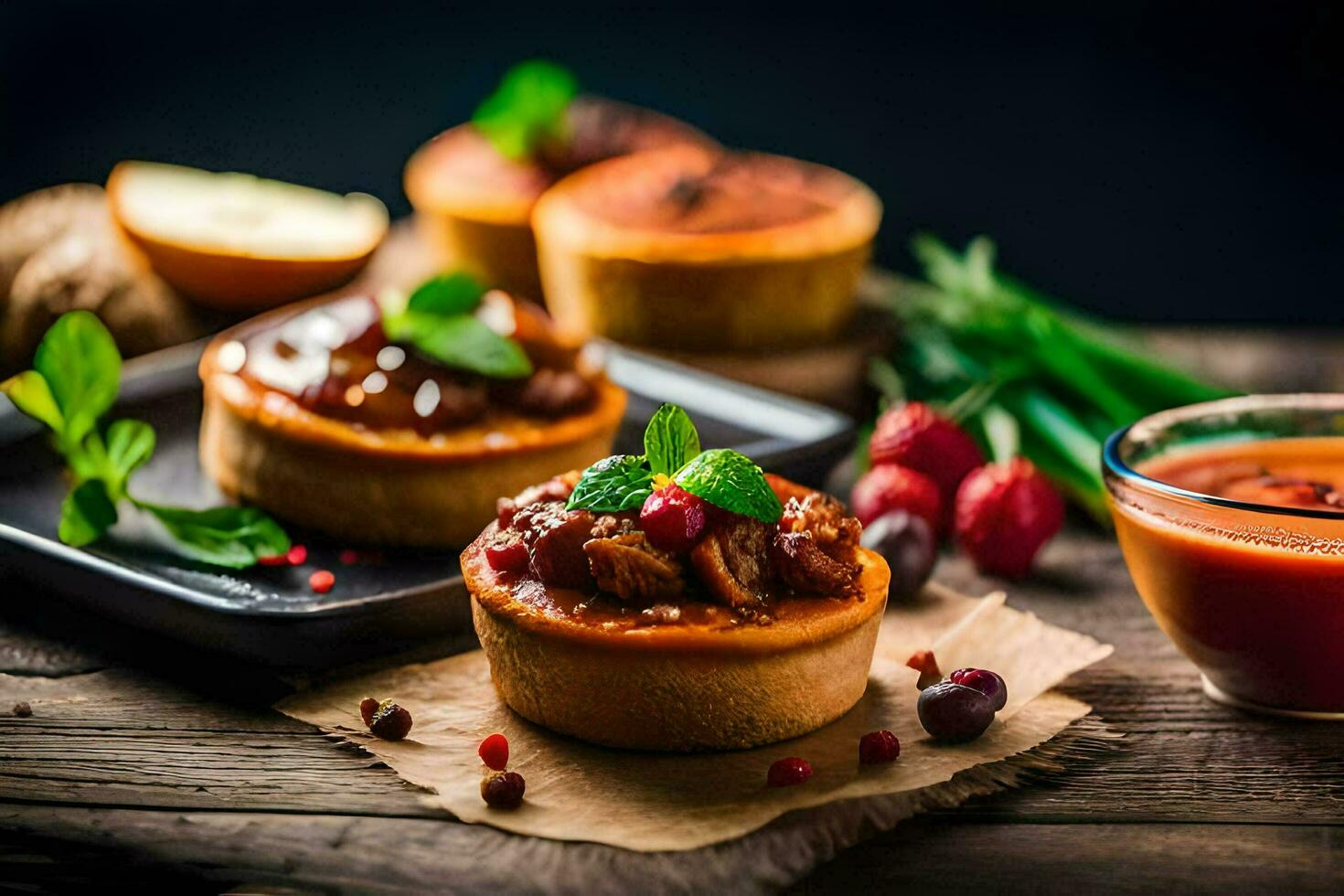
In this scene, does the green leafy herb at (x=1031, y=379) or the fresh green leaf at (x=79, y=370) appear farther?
the green leafy herb at (x=1031, y=379)

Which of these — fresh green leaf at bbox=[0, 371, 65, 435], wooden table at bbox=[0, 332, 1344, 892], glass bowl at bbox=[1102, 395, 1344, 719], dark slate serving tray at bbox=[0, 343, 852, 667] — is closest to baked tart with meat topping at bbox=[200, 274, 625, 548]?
dark slate serving tray at bbox=[0, 343, 852, 667]

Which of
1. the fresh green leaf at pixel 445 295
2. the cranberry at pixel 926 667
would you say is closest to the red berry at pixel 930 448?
the cranberry at pixel 926 667

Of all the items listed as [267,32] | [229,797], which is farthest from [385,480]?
[267,32]

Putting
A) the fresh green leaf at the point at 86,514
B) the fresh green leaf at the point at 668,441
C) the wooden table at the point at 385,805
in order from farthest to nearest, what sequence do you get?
the fresh green leaf at the point at 86,514
the fresh green leaf at the point at 668,441
the wooden table at the point at 385,805

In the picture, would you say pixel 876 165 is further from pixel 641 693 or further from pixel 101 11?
pixel 641 693

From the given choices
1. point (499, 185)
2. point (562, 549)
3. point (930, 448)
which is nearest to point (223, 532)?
point (562, 549)

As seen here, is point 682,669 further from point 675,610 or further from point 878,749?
point 878,749

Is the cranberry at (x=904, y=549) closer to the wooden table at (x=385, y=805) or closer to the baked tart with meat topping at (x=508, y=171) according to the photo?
the wooden table at (x=385, y=805)
